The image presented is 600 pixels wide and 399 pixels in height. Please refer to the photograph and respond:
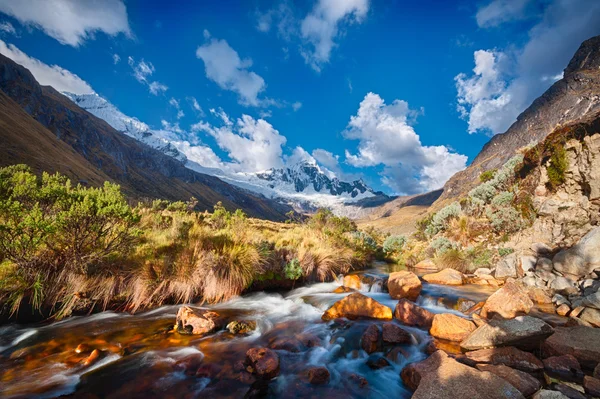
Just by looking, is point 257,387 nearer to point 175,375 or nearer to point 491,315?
point 175,375

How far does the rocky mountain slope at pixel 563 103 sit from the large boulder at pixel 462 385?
3782 inches

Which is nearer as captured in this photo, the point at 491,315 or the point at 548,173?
the point at 491,315

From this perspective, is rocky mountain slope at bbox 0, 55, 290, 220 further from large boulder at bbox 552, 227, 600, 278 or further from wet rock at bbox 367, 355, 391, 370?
large boulder at bbox 552, 227, 600, 278

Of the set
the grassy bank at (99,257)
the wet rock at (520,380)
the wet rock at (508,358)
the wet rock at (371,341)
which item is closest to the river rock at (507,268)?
the wet rock at (508,358)

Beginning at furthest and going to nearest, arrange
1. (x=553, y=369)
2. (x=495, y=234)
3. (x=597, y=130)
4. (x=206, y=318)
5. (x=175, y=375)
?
1. (x=495, y=234)
2. (x=597, y=130)
3. (x=206, y=318)
4. (x=175, y=375)
5. (x=553, y=369)

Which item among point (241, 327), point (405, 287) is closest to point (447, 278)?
point (405, 287)

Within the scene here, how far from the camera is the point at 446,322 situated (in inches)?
226

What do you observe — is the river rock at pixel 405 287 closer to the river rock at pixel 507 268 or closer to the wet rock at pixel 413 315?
the wet rock at pixel 413 315

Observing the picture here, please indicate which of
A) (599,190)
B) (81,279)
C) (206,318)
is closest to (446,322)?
(206,318)

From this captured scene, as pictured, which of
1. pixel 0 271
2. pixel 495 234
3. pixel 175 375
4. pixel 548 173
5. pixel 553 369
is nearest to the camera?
pixel 553 369

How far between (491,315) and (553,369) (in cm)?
246

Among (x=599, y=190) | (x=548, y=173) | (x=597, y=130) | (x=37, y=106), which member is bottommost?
(x=599, y=190)

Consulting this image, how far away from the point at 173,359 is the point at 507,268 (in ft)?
39.5

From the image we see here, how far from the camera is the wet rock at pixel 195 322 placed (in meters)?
5.61
